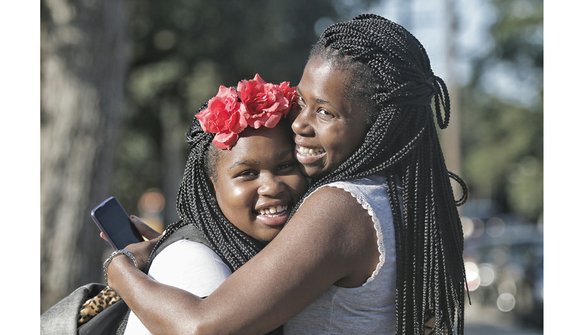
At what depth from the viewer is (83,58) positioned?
22.8 feet

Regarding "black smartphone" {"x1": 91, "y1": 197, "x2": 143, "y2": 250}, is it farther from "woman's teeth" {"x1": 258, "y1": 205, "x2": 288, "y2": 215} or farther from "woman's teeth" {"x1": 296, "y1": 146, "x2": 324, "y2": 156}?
"woman's teeth" {"x1": 296, "y1": 146, "x2": 324, "y2": 156}

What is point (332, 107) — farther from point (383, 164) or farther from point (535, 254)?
point (535, 254)

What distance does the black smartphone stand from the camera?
9.72 ft

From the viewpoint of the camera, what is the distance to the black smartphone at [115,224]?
2963 mm

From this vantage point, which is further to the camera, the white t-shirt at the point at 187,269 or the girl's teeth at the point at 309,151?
the girl's teeth at the point at 309,151

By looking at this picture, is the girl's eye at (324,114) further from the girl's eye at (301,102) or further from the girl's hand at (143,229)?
the girl's hand at (143,229)

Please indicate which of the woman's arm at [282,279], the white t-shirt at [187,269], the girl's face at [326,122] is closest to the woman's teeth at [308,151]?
the girl's face at [326,122]

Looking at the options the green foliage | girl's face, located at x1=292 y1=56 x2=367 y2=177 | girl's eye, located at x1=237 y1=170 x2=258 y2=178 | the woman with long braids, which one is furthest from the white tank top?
the green foliage

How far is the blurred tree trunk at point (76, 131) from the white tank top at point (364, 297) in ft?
15.3

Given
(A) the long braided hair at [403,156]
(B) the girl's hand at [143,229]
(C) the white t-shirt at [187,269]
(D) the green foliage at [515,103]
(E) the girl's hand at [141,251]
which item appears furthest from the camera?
(D) the green foliage at [515,103]

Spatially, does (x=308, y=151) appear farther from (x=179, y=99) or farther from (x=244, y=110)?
(x=179, y=99)

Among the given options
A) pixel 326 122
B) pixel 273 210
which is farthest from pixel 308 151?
pixel 273 210

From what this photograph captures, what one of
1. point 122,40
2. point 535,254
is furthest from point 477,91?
point 122,40

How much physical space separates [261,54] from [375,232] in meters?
14.8
